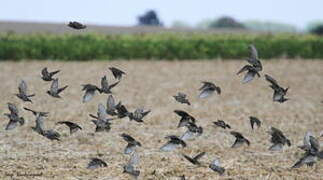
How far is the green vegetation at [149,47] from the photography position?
125ft

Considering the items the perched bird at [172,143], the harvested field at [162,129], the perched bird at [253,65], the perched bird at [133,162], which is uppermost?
the perched bird at [253,65]

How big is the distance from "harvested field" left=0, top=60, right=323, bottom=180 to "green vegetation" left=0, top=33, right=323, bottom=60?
7.69 meters

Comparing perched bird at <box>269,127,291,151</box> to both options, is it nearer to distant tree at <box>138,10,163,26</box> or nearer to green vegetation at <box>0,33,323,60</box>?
Answer: green vegetation at <box>0,33,323,60</box>

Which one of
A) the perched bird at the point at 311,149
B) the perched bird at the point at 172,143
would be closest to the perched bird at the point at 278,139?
the perched bird at the point at 311,149

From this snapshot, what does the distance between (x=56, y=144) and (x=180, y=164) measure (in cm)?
264

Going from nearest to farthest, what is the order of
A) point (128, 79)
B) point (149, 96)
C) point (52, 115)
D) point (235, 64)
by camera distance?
1. point (52, 115)
2. point (149, 96)
3. point (128, 79)
4. point (235, 64)

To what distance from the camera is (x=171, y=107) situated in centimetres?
1808

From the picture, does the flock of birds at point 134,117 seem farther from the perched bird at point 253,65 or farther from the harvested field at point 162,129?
the harvested field at point 162,129

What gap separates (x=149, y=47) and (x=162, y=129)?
86.8 feet

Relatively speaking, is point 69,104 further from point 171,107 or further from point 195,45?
point 195,45

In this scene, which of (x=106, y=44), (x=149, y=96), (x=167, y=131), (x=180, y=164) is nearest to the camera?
(x=180, y=164)

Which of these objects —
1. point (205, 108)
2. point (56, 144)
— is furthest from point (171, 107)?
point (56, 144)

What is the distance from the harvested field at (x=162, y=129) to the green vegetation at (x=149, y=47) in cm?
769

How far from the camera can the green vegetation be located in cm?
3822
